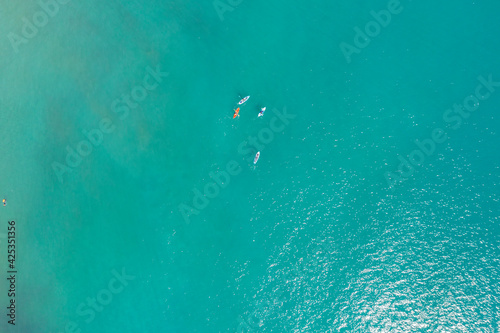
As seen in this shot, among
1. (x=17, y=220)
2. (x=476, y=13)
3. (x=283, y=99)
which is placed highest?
(x=17, y=220)

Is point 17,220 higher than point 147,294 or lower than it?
higher

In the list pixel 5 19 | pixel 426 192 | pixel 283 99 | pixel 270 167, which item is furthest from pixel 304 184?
pixel 5 19

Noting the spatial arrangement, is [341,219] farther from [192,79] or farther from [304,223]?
[192,79]

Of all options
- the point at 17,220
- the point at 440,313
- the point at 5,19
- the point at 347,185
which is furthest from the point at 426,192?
the point at 5,19

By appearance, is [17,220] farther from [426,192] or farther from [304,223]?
[426,192]

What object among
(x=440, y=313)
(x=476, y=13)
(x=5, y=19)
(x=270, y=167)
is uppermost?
(x=5, y=19)

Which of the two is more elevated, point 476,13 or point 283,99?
point 283,99
